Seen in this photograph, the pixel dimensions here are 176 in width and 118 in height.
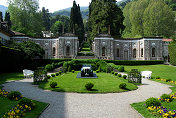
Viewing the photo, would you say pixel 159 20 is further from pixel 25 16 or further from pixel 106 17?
pixel 25 16

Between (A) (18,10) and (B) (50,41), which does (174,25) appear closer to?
(B) (50,41)

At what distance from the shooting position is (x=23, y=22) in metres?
51.1

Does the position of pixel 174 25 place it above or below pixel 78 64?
above

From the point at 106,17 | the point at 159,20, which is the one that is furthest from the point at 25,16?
the point at 159,20

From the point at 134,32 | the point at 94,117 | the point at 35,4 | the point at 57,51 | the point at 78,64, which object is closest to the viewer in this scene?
the point at 94,117

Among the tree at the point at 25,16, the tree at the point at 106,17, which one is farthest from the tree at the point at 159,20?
the tree at the point at 25,16

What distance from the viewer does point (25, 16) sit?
4975cm

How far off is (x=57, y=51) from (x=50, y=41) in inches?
155

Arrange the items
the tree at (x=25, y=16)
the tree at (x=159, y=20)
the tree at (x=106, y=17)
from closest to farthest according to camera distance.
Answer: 1. the tree at (x=106, y=17)
2. the tree at (x=25, y=16)
3. the tree at (x=159, y=20)

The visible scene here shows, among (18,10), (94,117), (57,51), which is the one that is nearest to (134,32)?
(57,51)

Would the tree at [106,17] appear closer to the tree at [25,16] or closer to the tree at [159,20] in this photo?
the tree at [159,20]

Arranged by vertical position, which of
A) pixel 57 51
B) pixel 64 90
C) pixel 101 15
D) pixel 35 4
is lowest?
pixel 64 90

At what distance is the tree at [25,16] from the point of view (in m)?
48.8

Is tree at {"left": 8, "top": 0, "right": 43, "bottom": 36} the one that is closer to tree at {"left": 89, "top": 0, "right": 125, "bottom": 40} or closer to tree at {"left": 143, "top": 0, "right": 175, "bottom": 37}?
tree at {"left": 89, "top": 0, "right": 125, "bottom": 40}
